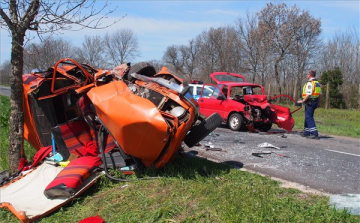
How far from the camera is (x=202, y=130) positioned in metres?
4.97

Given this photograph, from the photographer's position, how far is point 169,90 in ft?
15.3

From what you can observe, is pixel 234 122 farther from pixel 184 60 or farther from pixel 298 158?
pixel 184 60

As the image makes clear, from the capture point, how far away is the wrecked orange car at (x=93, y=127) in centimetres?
412

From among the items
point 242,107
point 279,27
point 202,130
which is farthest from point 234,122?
point 279,27

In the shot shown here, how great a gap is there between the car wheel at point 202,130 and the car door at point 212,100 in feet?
20.2

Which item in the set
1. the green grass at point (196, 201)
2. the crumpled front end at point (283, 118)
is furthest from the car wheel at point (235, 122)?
the green grass at point (196, 201)

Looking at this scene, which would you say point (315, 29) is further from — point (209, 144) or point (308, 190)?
point (308, 190)

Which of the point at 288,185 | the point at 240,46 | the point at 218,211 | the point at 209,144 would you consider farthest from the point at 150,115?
the point at 240,46

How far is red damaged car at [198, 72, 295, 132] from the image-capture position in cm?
1011

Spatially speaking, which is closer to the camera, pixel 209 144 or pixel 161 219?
pixel 161 219

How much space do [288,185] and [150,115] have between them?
2.18 m

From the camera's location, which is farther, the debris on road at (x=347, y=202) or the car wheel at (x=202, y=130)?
the car wheel at (x=202, y=130)

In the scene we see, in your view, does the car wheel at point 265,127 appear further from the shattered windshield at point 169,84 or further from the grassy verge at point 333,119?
the shattered windshield at point 169,84

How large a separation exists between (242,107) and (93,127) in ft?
21.0
